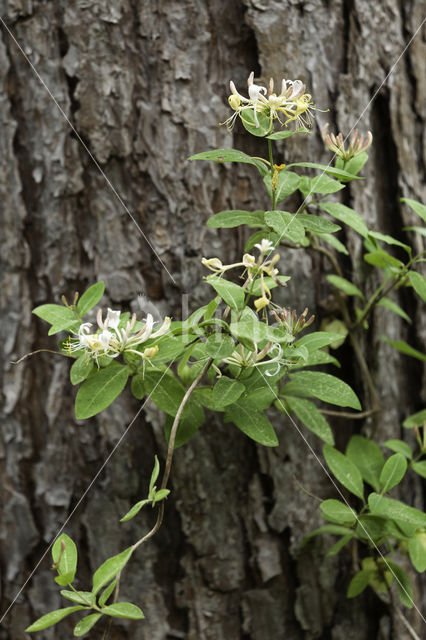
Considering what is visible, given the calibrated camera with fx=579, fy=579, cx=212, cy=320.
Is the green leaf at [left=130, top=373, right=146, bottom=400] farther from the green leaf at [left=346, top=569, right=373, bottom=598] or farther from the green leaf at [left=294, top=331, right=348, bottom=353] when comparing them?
the green leaf at [left=346, top=569, right=373, bottom=598]

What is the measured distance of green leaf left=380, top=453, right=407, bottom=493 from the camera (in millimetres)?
1109

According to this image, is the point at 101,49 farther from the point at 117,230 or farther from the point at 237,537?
the point at 237,537

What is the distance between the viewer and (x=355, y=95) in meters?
1.33

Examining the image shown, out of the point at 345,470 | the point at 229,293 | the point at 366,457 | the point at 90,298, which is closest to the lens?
the point at 229,293

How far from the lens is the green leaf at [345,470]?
45.1 inches

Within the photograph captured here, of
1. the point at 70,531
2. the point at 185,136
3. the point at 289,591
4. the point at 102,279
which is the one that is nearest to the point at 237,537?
the point at 289,591

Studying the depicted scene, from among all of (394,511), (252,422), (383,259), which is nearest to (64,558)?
(252,422)

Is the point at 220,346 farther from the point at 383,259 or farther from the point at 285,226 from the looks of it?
the point at 383,259

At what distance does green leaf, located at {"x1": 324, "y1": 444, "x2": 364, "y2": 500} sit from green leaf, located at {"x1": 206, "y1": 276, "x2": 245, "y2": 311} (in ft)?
1.58

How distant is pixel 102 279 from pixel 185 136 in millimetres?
361

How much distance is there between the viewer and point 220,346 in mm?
838

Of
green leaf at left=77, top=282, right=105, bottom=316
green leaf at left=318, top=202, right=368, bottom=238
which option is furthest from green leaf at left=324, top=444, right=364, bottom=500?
green leaf at left=77, top=282, right=105, bottom=316

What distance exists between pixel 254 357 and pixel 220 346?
2.5 inches

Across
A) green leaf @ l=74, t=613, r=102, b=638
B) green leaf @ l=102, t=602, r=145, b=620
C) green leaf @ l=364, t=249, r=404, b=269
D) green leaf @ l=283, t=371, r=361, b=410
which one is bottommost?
green leaf @ l=74, t=613, r=102, b=638
